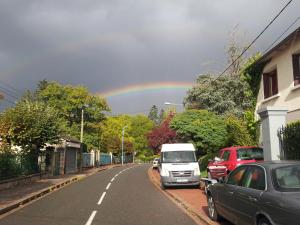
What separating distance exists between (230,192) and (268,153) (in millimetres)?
7305

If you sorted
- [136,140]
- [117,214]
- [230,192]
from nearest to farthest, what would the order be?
[230,192]
[117,214]
[136,140]

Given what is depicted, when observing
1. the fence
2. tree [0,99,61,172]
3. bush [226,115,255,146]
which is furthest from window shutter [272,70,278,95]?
tree [0,99,61,172]

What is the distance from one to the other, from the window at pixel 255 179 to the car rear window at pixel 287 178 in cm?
28

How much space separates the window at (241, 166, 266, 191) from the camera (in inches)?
311

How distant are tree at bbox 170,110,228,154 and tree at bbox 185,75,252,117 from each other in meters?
8.27

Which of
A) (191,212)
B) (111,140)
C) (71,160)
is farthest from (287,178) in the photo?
(111,140)

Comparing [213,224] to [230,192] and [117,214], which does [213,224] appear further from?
[117,214]

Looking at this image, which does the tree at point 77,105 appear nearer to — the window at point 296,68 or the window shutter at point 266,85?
the window shutter at point 266,85

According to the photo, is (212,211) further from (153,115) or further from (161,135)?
(153,115)

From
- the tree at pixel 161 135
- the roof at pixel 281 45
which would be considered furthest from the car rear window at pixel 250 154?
the tree at pixel 161 135

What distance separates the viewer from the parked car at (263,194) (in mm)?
6773

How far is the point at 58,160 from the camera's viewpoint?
39000mm

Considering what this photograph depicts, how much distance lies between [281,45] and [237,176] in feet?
37.4

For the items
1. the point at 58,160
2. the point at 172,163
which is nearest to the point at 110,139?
the point at 58,160
